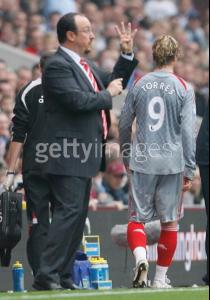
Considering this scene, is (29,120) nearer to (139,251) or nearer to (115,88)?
(115,88)

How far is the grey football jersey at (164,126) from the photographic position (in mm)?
11820

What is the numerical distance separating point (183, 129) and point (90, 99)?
1.03 meters

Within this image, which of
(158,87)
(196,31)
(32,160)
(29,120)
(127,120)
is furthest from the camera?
(196,31)

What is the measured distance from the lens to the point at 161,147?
1183 centimetres

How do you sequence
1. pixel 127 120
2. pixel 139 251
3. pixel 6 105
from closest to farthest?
pixel 139 251, pixel 127 120, pixel 6 105

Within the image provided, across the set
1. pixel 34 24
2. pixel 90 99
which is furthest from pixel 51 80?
pixel 34 24

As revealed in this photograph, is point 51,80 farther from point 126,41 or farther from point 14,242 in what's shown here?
point 14,242

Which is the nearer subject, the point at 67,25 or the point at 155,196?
the point at 67,25

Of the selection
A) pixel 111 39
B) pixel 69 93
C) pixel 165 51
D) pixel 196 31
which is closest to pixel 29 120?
pixel 69 93

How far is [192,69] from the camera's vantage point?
2392 centimetres

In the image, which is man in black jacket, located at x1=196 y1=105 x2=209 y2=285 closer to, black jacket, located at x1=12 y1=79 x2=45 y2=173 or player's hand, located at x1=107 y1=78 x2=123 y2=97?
player's hand, located at x1=107 y1=78 x2=123 y2=97

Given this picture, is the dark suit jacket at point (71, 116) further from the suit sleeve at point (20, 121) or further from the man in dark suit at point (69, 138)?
the suit sleeve at point (20, 121)

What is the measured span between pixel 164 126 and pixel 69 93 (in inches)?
41.5

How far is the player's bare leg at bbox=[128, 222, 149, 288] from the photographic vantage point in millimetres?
11570
